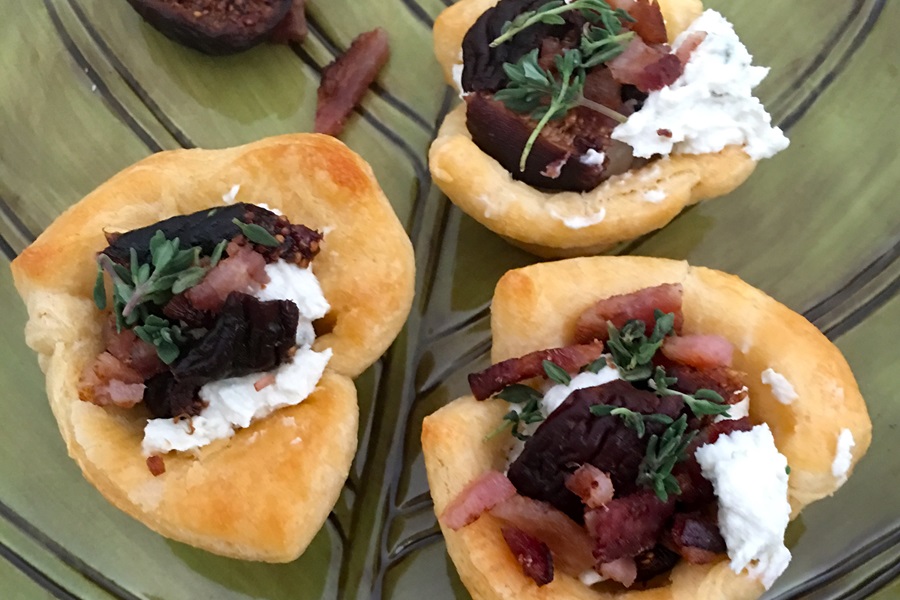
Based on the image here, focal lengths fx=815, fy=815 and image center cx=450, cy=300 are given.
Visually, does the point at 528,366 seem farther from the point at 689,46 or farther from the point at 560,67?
the point at 689,46

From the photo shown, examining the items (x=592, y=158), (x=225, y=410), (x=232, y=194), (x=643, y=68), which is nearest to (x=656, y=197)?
(x=592, y=158)

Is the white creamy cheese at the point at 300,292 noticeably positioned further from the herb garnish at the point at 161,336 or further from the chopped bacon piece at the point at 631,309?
the chopped bacon piece at the point at 631,309

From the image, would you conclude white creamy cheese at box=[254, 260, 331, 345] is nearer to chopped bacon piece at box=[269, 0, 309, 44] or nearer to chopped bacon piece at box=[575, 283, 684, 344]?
chopped bacon piece at box=[575, 283, 684, 344]

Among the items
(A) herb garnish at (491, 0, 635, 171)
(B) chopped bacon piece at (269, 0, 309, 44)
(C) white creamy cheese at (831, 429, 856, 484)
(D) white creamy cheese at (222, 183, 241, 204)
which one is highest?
(B) chopped bacon piece at (269, 0, 309, 44)

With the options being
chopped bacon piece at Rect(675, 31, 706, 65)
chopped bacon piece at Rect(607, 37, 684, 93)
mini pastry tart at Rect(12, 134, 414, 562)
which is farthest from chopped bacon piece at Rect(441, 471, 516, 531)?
chopped bacon piece at Rect(675, 31, 706, 65)

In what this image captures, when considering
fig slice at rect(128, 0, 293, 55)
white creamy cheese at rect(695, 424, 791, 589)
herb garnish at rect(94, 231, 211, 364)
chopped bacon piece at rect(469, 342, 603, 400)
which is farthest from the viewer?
fig slice at rect(128, 0, 293, 55)

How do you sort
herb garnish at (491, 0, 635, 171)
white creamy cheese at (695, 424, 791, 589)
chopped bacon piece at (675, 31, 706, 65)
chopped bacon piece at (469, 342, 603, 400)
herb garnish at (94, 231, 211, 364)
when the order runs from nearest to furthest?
white creamy cheese at (695, 424, 791, 589), herb garnish at (94, 231, 211, 364), chopped bacon piece at (469, 342, 603, 400), herb garnish at (491, 0, 635, 171), chopped bacon piece at (675, 31, 706, 65)
